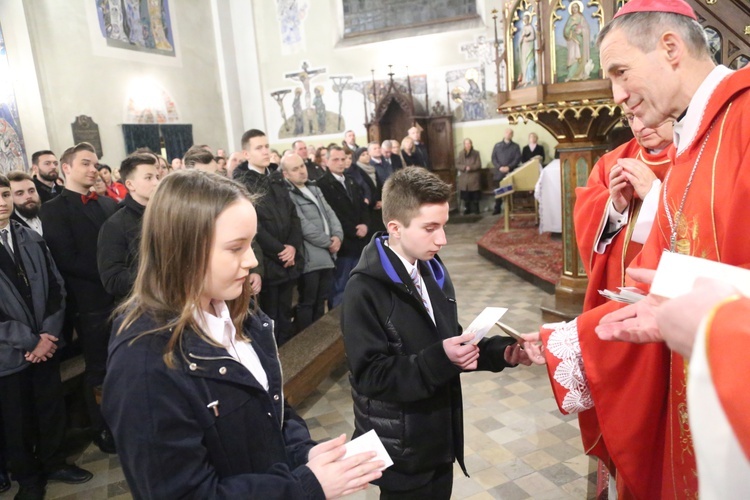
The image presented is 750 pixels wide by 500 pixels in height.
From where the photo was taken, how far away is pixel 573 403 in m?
1.74

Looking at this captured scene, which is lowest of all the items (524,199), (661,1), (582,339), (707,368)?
(524,199)

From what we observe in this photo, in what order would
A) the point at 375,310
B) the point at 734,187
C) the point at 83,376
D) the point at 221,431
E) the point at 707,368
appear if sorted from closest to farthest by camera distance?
the point at 707,368 → the point at 221,431 → the point at 734,187 → the point at 375,310 → the point at 83,376

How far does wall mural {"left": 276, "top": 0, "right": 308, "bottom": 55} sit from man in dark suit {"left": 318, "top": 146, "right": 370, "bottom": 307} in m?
10.7

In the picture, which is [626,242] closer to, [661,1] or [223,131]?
[661,1]

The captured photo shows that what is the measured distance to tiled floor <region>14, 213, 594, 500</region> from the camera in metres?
2.75

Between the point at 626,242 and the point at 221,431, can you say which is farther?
the point at 626,242

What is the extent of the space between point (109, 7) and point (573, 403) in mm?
13928

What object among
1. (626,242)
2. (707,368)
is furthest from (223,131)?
(707,368)

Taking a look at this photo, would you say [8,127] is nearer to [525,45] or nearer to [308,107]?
[308,107]

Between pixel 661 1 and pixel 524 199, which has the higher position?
pixel 661 1

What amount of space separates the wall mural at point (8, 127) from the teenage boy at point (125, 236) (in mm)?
8389

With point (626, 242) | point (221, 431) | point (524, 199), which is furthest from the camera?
point (524, 199)

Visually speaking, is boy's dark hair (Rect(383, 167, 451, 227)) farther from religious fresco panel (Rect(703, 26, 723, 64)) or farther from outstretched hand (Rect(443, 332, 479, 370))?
religious fresco panel (Rect(703, 26, 723, 64))

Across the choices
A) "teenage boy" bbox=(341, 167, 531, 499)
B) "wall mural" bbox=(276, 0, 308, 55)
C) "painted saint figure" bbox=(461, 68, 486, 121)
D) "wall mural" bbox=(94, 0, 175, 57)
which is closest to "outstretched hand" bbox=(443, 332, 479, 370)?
"teenage boy" bbox=(341, 167, 531, 499)
